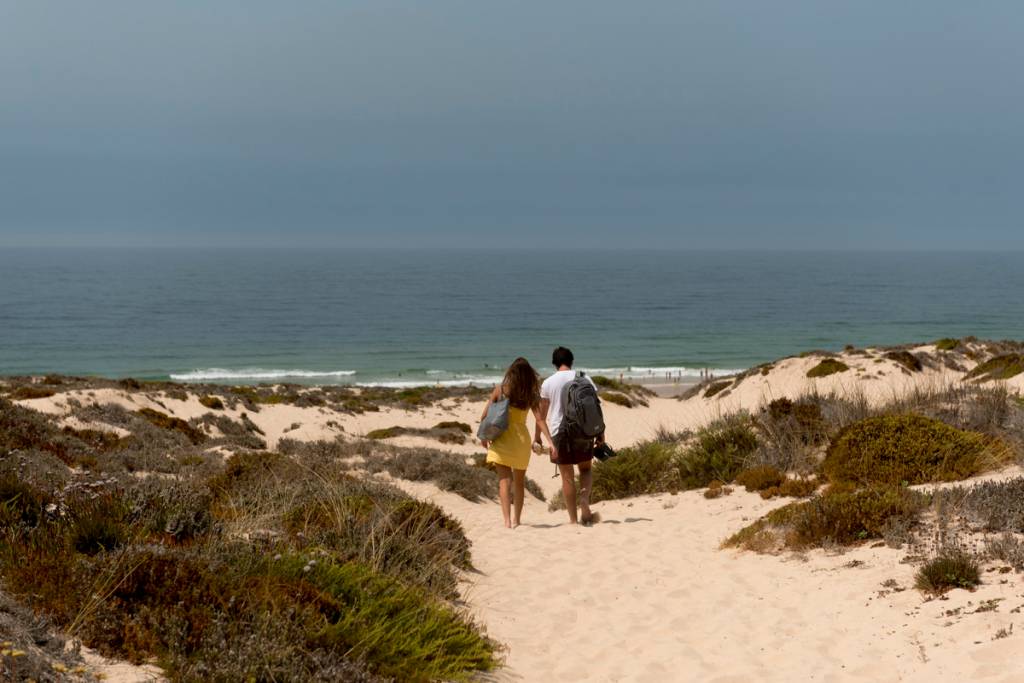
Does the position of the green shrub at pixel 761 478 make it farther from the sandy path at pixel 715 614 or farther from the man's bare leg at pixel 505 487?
the man's bare leg at pixel 505 487

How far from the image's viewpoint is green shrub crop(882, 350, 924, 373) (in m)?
29.2

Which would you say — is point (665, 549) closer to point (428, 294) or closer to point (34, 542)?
point (34, 542)

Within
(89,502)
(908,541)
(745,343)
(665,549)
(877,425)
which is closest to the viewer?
Result: (89,502)

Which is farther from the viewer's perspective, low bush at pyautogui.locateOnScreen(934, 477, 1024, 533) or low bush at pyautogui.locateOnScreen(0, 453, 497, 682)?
low bush at pyautogui.locateOnScreen(934, 477, 1024, 533)

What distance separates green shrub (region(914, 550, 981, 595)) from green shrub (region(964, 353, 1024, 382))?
15.8m

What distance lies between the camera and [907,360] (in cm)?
2980

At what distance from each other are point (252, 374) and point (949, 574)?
4989 centimetres

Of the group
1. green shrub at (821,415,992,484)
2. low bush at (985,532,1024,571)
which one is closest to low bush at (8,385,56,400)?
green shrub at (821,415,992,484)

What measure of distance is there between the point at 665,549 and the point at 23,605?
22.1ft

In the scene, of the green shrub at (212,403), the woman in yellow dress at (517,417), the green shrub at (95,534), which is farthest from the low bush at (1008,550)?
the green shrub at (212,403)

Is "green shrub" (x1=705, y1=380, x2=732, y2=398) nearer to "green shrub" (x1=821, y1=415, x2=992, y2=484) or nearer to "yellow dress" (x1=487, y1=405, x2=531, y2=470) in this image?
"green shrub" (x1=821, y1=415, x2=992, y2=484)

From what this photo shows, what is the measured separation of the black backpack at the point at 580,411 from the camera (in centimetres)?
981

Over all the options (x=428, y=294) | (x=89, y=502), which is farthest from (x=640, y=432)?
(x=428, y=294)

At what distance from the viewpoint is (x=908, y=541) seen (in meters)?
7.13
